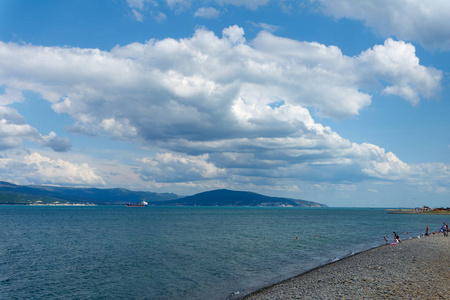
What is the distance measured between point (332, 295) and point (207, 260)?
2544cm

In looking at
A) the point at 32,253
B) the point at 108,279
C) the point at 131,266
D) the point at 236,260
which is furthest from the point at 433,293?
the point at 32,253

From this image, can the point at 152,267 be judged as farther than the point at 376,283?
Yes

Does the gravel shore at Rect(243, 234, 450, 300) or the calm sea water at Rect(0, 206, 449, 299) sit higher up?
the gravel shore at Rect(243, 234, 450, 300)

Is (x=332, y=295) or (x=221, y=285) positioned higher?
(x=332, y=295)

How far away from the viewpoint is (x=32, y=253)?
5375cm

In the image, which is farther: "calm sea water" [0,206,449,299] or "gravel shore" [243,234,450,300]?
"calm sea water" [0,206,449,299]

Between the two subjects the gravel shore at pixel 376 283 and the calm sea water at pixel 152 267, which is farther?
the calm sea water at pixel 152 267

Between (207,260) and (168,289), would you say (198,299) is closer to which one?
(168,289)

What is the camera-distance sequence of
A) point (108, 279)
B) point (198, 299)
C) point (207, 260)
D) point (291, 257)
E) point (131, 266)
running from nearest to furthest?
point (198, 299) → point (108, 279) → point (131, 266) → point (207, 260) → point (291, 257)

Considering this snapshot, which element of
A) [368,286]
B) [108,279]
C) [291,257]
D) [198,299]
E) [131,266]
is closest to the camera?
[368,286]

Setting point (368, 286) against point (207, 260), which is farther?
point (207, 260)

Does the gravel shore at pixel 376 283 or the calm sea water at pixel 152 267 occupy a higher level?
the gravel shore at pixel 376 283

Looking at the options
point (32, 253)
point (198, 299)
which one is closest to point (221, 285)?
point (198, 299)

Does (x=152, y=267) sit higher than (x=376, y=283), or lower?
lower
